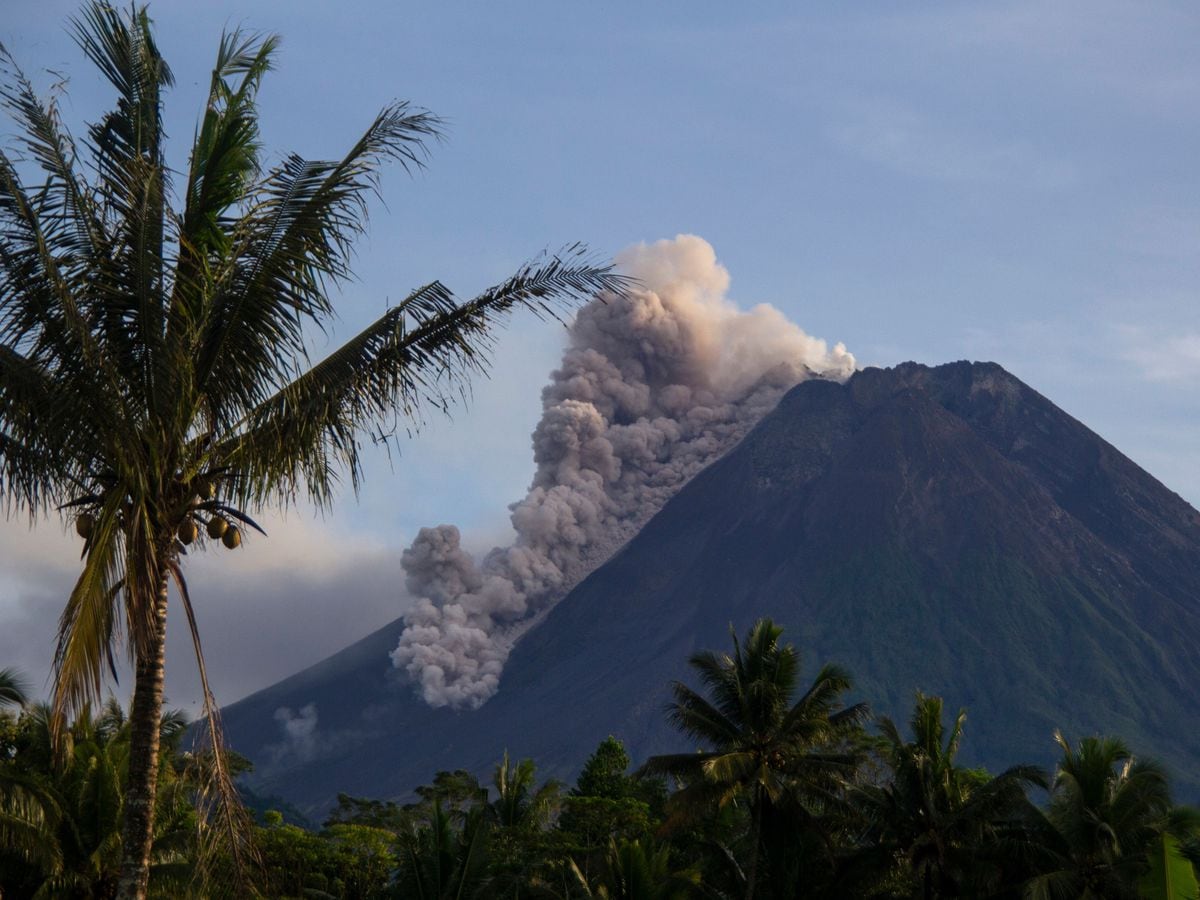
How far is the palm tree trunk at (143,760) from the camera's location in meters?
9.45

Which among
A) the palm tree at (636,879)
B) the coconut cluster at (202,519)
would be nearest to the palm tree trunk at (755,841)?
the palm tree at (636,879)

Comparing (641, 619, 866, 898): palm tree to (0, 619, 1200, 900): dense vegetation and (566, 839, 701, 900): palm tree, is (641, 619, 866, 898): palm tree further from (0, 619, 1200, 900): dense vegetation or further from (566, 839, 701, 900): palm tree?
(566, 839, 701, 900): palm tree

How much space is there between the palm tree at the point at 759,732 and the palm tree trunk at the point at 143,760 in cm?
2477

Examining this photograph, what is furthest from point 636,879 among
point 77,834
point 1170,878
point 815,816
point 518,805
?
point 518,805

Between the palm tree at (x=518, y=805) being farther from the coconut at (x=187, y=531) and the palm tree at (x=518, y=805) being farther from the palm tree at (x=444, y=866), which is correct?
the coconut at (x=187, y=531)

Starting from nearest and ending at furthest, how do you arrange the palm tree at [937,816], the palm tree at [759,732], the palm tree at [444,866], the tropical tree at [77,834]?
1. the tropical tree at [77,834]
2. the palm tree at [444,866]
3. the palm tree at [937,816]
4. the palm tree at [759,732]

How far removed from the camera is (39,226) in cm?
994

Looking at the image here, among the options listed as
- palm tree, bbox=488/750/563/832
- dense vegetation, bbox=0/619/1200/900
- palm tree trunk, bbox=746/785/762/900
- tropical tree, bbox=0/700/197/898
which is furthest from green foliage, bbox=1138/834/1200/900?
palm tree, bbox=488/750/563/832

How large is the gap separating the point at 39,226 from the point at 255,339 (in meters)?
1.55

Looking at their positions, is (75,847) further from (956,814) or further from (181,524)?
(956,814)

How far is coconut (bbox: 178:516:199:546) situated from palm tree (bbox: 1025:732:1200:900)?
77.4 ft

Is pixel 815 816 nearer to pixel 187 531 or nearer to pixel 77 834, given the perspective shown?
pixel 77 834

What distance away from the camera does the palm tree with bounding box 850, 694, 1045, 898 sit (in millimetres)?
33781

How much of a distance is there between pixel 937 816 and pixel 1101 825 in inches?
167
